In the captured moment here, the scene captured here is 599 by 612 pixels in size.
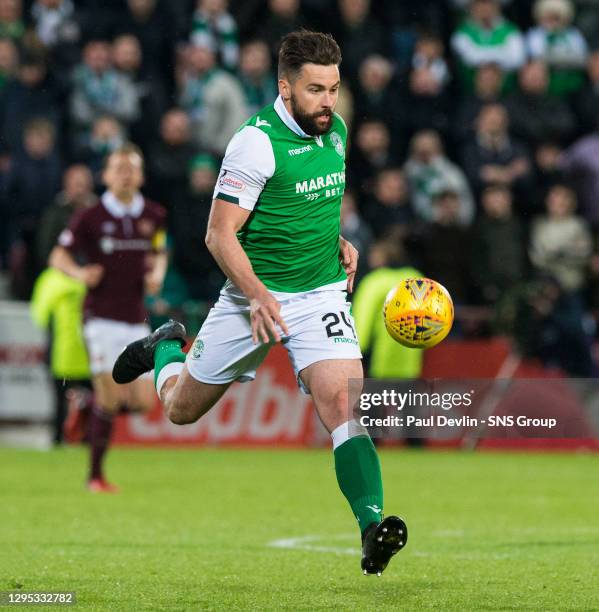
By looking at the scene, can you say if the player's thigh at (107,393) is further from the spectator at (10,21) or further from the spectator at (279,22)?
the spectator at (279,22)

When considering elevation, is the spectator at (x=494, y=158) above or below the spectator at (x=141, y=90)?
below

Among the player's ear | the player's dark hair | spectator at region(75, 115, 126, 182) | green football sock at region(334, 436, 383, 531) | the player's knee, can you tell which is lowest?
green football sock at region(334, 436, 383, 531)

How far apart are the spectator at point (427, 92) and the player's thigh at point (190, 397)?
34.8 feet

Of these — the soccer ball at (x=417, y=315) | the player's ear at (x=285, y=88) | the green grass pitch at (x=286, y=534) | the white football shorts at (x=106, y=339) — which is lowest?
the green grass pitch at (x=286, y=534)

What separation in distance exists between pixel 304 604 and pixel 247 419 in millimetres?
9424

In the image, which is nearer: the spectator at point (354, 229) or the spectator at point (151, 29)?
the spectator at point (354, 229)

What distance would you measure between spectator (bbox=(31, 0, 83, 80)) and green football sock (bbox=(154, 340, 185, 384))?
893 cm

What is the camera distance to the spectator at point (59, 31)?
16.3 meters

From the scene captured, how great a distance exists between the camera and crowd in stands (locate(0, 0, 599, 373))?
624 inches

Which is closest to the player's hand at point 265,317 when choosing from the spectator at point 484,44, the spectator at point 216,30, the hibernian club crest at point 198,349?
the hibernian club crest at point 198,349

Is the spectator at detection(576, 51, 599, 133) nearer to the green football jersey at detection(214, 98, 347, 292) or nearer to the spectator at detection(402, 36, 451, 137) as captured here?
the spectator at detection(402, 36, 451, 137)

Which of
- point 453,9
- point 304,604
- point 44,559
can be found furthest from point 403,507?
point 453,9

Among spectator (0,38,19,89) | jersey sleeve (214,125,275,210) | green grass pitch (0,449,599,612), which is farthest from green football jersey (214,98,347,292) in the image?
spectator (0,38,19,89)

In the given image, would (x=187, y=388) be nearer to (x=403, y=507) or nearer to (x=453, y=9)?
(x=403, y=507)
